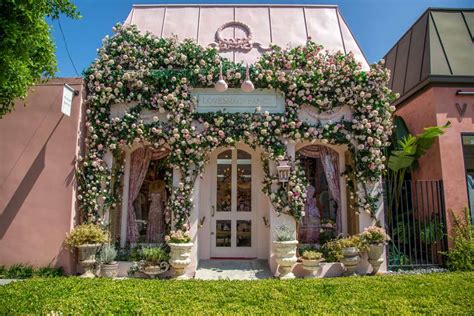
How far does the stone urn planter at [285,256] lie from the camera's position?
6.80m

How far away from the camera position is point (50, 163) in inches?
287

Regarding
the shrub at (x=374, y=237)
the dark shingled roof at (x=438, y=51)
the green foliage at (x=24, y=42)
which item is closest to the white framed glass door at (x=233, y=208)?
the shrub at (x=374, y=237)

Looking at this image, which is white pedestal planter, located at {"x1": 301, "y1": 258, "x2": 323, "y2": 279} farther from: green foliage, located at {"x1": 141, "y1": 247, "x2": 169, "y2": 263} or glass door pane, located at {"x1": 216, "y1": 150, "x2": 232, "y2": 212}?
green foliage, located at {"x1": 141, "y1": 247, "x2": 169, "y2": 263}

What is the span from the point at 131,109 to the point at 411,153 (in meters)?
6.61

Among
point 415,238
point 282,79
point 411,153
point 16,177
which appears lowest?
point 415,238

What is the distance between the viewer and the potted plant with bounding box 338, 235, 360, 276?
22.7ft

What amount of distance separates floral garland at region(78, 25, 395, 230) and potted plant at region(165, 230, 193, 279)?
0.67 meters

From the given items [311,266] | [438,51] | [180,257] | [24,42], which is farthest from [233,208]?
[438,51]

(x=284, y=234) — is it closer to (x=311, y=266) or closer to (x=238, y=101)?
(x=311, y=266)

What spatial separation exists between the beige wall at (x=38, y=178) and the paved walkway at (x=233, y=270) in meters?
2.80

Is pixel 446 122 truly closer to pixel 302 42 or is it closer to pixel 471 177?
pixel 471 177

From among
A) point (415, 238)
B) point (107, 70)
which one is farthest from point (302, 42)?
A: point (415, 238)

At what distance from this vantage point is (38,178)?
724 cm

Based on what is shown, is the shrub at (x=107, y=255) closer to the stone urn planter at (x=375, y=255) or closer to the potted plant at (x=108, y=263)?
the potted plant at (x=108, y=263)
